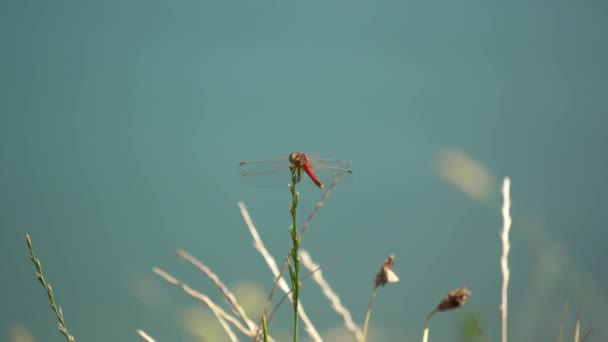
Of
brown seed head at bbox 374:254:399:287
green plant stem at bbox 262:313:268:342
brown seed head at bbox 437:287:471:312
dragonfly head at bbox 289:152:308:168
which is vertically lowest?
green plant stem at bbox 262:313:268:342

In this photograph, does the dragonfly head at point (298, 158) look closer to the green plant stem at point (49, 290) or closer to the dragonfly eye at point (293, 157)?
the dragonfly eye at point (293, 157)

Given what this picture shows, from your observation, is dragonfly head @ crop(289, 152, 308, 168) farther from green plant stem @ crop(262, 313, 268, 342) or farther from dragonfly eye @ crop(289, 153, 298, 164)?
green plant stem @ crop(262, 313, 268, 342)

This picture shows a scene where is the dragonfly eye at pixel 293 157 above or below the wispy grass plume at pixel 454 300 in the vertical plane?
above

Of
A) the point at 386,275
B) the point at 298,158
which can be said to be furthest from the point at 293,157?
the point at 386,275

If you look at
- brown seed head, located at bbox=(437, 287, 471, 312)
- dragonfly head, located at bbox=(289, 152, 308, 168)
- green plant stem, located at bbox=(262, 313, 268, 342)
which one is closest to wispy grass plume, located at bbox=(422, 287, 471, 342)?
brown seed head, located at bbox=(437, 287, 471, 312)

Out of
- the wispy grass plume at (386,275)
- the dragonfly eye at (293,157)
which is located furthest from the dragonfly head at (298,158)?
the wispy grass plume at (386,275)

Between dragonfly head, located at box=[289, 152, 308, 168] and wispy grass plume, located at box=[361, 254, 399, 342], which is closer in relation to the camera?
wispy grass plume, located at box=[361, 254, 399, 342]

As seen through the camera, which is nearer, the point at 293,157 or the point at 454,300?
the point at 454,300

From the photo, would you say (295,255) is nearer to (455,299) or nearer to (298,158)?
(455,299)
